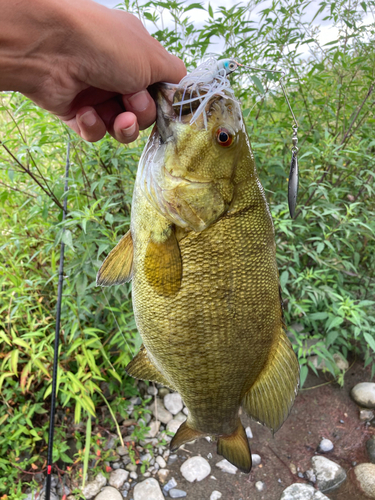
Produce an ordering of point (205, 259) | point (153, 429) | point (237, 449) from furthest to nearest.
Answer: point (153, 429) < point (237, 449) < point (205, 259)

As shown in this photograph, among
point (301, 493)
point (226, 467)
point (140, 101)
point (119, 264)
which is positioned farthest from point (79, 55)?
point (301, 493)

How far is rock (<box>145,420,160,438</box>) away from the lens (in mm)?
2646

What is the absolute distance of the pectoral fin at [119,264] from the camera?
115 centimetres

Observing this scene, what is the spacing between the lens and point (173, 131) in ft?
3.23

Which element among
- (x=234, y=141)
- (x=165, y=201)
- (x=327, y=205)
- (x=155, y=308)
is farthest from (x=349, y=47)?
(x=155, y=308)

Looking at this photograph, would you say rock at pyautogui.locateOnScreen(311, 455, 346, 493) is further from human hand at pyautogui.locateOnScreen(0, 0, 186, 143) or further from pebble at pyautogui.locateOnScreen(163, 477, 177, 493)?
human hand at pyautogui.locateOnScreen(0, 0, 186, 143)

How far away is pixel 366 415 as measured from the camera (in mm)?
2902

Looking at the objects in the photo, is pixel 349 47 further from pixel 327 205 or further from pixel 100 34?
pixel 100 34

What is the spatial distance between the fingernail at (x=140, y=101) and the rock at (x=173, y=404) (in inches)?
98.5

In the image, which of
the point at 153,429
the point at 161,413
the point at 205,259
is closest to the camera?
the point at 205,259

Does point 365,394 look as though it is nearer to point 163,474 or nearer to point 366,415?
point 366,415

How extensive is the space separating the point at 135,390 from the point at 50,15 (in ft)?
8.24

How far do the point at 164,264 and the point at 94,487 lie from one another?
2109 mm

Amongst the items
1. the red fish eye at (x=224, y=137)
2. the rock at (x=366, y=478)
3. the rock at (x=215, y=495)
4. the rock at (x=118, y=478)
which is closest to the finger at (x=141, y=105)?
the red fish eye at (x=224, y=137)
